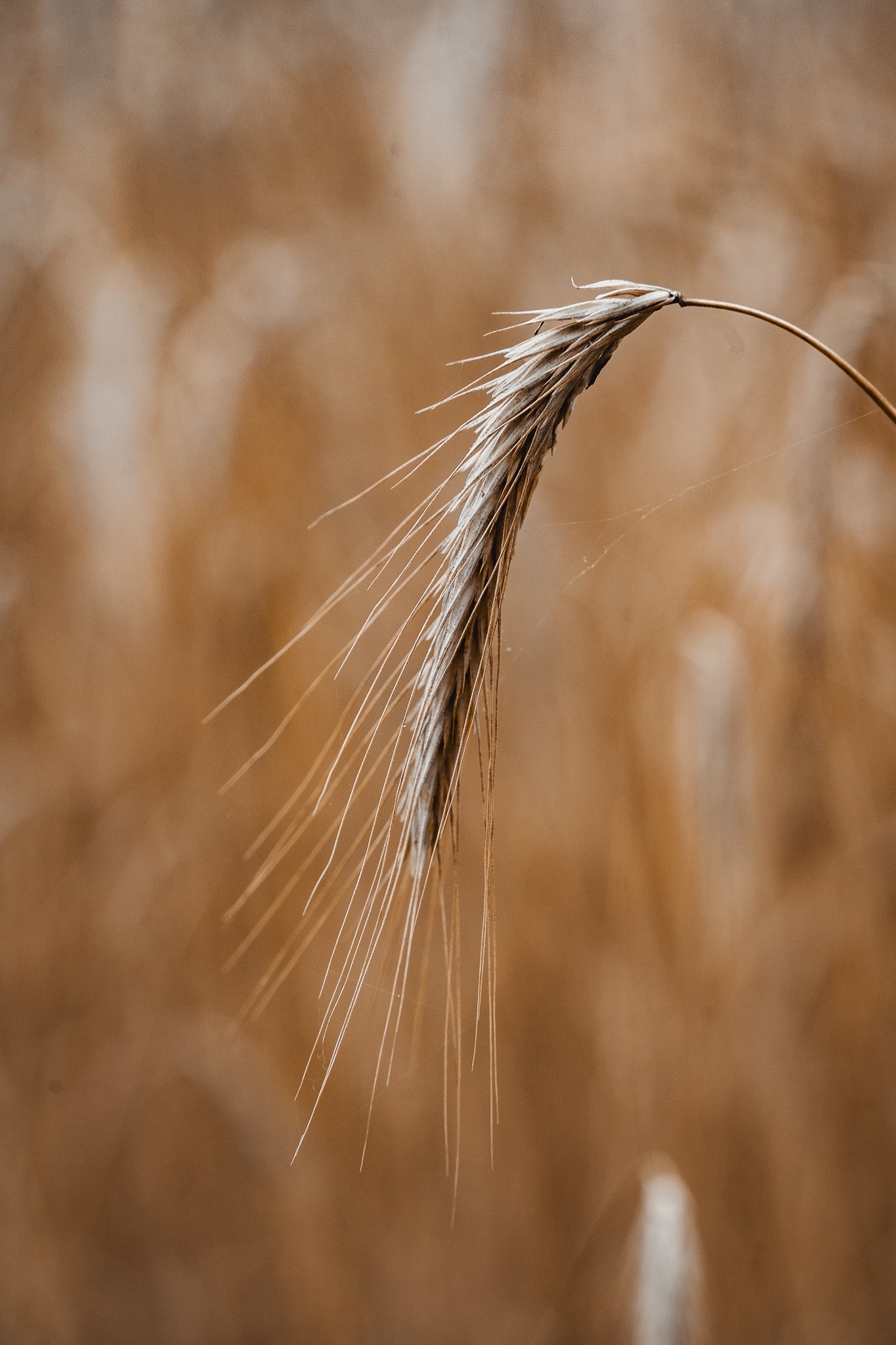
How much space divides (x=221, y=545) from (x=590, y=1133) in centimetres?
88

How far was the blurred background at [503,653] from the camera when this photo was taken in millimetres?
990

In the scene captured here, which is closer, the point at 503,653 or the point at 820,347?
the point at 820,347

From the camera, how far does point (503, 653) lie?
3.38ft

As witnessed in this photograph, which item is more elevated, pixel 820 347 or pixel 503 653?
pixel 820 347

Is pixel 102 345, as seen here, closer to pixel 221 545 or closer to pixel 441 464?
pixel 221 545

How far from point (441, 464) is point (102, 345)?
467mm

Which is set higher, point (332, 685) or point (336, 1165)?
point (332, 685)

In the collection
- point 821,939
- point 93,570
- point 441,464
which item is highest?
point 441,464

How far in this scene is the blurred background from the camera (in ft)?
3.25

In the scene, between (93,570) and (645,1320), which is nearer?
(645,1320)

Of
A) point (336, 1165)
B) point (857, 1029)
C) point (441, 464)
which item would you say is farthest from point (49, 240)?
point (857, 1029)

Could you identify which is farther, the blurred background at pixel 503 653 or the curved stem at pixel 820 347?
the blurred background at pixel 503 653

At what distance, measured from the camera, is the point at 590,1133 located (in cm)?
103

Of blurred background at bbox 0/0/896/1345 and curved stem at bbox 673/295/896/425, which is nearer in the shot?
curved stem at bbox 673/295/896/425
